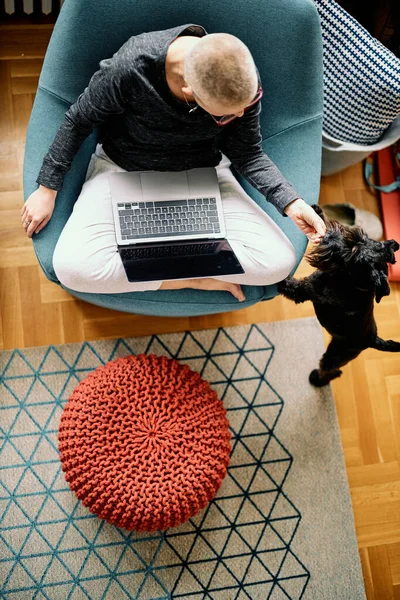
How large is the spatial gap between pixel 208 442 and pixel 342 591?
813mm

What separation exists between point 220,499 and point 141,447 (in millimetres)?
540

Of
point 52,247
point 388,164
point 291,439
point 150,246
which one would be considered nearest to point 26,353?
point 52,247

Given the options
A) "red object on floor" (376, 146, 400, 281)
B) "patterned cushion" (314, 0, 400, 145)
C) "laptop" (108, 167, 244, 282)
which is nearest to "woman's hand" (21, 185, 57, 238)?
"laptop" (108, 167, 244, 282)

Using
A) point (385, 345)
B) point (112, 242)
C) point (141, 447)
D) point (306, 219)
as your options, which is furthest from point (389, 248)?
point (141, 447)

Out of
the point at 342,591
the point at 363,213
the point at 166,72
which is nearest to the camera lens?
the point at 166,72

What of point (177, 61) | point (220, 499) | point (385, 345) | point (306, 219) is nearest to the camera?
point (177, 61)

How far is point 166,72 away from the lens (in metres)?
1.45

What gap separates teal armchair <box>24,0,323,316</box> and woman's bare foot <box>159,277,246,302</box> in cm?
3

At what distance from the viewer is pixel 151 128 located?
160 cm

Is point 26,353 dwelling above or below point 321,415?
above

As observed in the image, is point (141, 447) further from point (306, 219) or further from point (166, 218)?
point (306, 219)

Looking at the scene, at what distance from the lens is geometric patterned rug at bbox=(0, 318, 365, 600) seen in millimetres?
1984

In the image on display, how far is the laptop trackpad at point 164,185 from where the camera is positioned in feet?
5.68

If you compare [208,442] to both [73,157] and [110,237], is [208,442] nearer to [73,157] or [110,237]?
[110,237]
